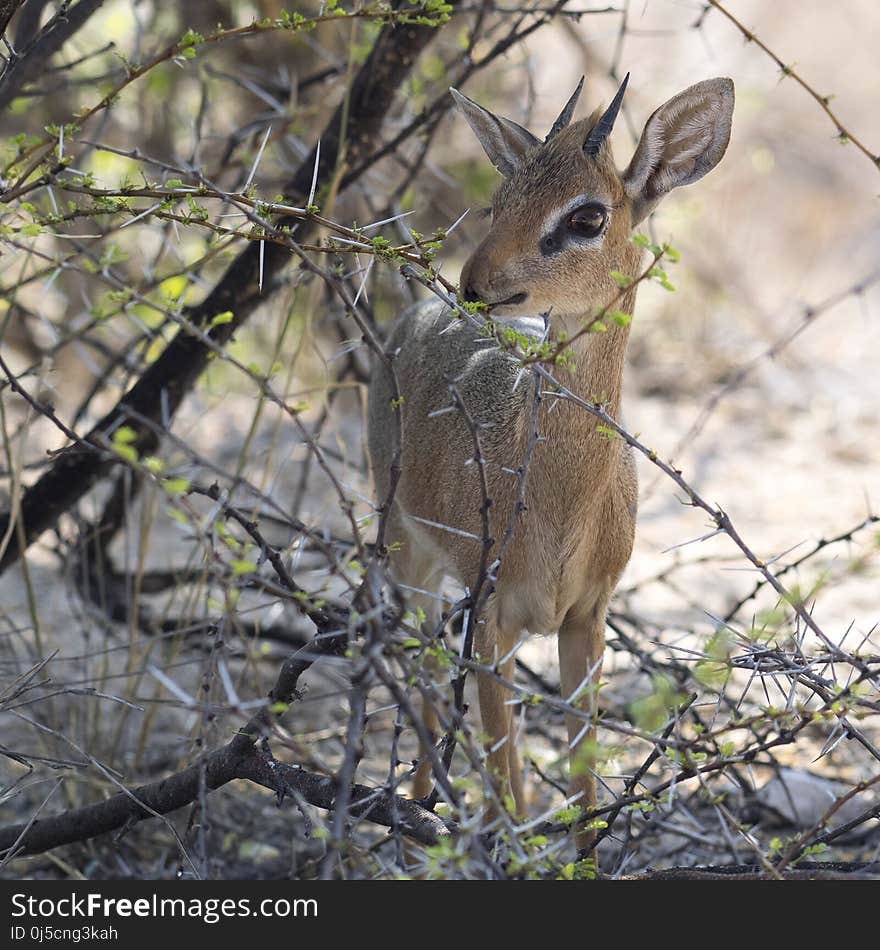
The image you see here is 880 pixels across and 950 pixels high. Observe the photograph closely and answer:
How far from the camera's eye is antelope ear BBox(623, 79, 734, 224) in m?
3.61

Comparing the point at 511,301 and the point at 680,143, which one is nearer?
the point at 511,301

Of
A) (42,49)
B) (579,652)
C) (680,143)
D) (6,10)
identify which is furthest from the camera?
(579,652)

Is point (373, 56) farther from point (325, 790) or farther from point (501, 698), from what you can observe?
point (325, 790)

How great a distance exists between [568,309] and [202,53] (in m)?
3.99

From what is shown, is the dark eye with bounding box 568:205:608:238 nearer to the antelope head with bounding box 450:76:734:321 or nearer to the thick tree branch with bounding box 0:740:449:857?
the antelope head with bounding box 450:76:734:321

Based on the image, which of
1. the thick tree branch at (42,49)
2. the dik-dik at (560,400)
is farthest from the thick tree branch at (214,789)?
the thick tree branch at (42,49)

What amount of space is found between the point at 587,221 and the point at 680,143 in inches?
16.7

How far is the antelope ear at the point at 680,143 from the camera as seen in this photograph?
3.61m

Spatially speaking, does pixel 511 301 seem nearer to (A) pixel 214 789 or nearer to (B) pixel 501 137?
(B) pixel 501 137

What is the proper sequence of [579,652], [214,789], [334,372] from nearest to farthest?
1. [214,789]
2. [579,652]
3. [334,372]

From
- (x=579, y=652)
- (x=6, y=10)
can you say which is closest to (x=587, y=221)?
(x=579, y=652)

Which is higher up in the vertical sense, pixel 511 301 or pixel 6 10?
pixel 6 10

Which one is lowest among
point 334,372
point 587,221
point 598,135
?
point 587,221

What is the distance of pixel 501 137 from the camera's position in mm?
3867
